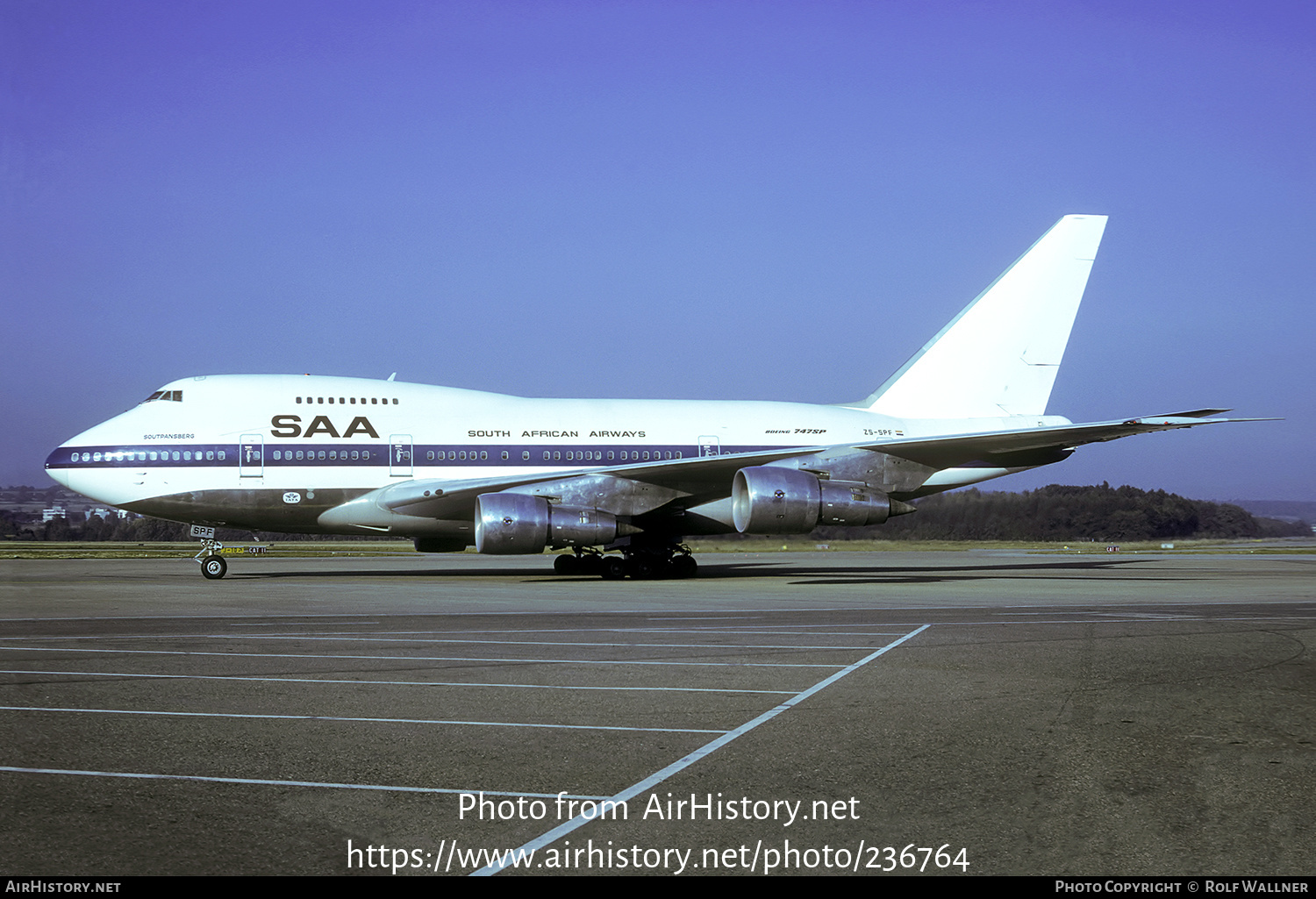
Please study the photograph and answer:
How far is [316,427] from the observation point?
24.0 metres

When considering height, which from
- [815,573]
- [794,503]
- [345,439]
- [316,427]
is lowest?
[815,573]

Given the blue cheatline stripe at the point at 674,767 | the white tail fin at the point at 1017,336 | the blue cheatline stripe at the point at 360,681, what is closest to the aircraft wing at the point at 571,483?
the white tail fin at the point at 1017,336

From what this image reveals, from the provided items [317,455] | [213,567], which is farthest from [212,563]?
[317,455]

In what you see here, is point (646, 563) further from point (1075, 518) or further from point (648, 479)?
point (1075, 518)

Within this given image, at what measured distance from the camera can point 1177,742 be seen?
22.7 feet

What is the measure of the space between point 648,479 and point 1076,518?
29.7 metres

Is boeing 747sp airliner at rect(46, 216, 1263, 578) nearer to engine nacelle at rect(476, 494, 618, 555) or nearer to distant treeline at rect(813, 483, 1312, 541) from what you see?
engine nacelle at rect(476, 494, 618, 555)

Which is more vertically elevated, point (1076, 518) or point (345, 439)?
point (345, 439)

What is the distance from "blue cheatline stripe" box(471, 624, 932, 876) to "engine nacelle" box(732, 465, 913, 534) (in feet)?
39.5

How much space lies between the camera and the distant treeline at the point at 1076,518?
40375 mm

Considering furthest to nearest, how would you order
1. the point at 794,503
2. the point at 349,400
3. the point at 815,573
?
the point at 815,573 → the point at 349,400 → the point at 794,503

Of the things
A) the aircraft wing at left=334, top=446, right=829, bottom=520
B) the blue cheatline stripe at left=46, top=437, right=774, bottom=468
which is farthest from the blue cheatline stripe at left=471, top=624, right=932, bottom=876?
the blue cheatline stripe at left=46, top=437, right=774, bottom=468

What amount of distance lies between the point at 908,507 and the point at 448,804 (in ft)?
67.8

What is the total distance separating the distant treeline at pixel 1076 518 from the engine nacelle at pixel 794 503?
48.1ft
